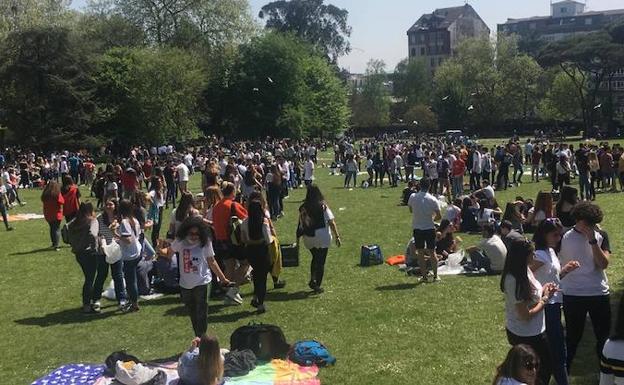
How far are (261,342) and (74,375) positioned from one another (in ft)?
6.69

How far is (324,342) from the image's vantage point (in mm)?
8359

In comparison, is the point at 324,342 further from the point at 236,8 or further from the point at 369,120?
the point at 369,120

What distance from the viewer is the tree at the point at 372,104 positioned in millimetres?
95188

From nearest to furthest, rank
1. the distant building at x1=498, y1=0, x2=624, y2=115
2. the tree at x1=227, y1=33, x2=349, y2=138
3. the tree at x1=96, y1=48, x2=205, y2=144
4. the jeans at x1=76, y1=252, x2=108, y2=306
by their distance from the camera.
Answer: the jeans at x1=76, y1=252, x2=108, y2=306 < the tree at x1=96, y1=48, x2=205, y2=144 < the tree at x1=227, y1=33, x2=349, y2=138 < the distant building at x1=498, y1=0, x2=624, y2=115

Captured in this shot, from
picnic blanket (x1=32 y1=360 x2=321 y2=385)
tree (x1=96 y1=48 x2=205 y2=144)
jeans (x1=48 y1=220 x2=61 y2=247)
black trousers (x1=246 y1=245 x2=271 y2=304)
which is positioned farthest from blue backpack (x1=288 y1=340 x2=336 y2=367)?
tree (x1=96 y1=48 x2=205 y2=144)

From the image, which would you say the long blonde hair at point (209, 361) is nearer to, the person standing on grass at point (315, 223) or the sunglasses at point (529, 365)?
the sunglasses at point (529, 365)

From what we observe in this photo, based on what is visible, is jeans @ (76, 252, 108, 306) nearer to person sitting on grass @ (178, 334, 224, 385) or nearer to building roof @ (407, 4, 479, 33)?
person sitting on grass @ (178, 334, 224, 385)

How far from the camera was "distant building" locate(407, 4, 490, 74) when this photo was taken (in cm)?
13596

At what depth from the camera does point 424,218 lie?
10633 millimetres

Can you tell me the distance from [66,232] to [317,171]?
27.8 metres

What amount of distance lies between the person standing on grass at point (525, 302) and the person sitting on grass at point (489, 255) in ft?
18.3

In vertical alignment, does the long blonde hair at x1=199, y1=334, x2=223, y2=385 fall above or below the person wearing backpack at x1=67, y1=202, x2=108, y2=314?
below

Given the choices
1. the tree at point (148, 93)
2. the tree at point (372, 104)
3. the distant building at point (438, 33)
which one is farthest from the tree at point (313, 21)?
the distant building at point (438, 33)

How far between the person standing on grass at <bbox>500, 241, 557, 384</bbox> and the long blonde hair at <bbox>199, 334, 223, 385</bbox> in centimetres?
249
